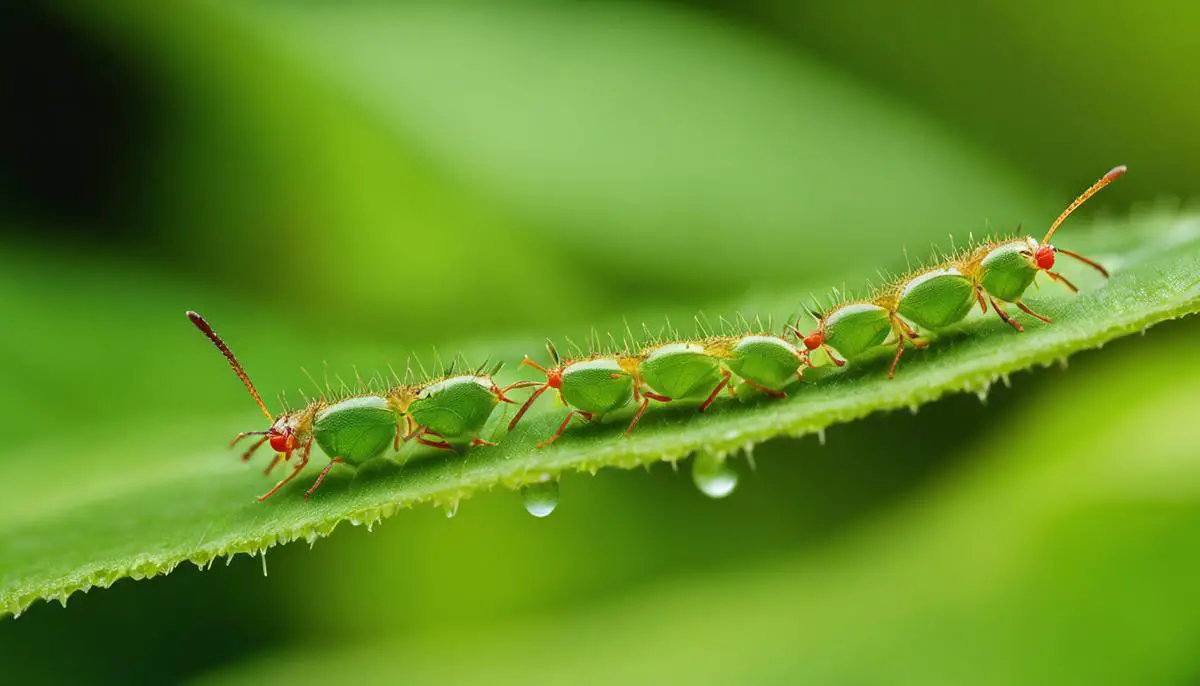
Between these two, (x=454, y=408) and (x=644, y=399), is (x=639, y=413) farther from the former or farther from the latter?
(x=454, y=408)

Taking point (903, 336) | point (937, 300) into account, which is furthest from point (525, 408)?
point (937, 300)

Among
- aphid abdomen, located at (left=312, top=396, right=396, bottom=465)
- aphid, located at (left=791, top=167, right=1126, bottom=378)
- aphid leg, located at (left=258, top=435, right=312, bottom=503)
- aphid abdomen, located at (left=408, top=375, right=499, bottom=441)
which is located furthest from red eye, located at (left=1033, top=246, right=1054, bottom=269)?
aphid leg, located at (left=258, top=435, right=312, bottom=503)

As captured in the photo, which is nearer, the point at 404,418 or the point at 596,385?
the point at 596,385

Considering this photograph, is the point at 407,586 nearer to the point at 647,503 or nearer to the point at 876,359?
the point at 647,503

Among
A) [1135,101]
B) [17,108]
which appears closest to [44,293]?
[17,108]

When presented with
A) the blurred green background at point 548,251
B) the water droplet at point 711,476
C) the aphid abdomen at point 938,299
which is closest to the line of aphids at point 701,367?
the aphid abdomen at point 938,299

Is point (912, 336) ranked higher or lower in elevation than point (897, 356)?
higher

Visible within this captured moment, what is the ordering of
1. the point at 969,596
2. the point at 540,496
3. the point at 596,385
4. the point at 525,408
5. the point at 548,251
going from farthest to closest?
1. the point at 548,251
2. the point at 969,596
3. the point at 525,408
4. the point at 596,385
5. the point at 540,496

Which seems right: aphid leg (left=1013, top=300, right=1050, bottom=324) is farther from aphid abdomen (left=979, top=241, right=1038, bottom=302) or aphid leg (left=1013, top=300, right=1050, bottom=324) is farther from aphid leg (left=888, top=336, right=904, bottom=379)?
aphid leg (left=888, top=336, right=904, bottom=379)
